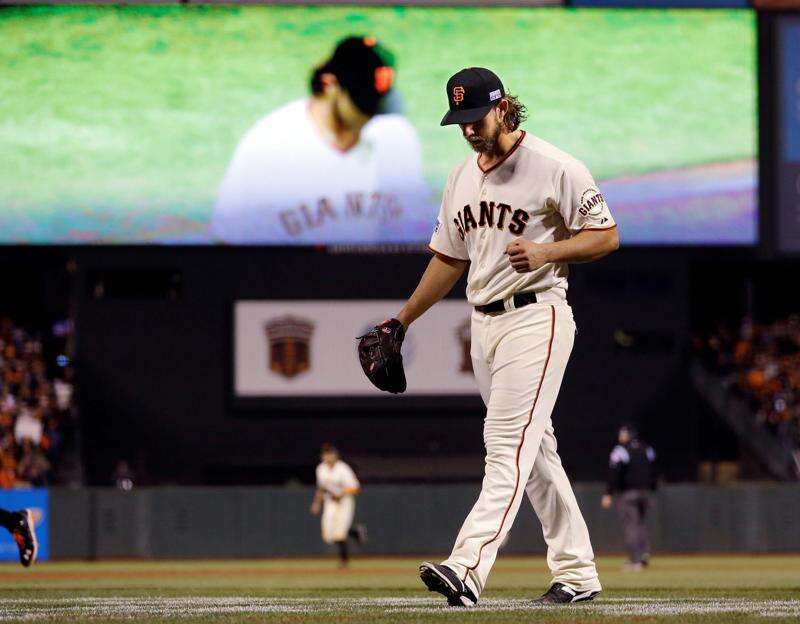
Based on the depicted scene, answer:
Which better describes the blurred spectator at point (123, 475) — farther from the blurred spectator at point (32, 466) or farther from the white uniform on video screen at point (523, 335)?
the white uniform on video screen at point (523, 335)

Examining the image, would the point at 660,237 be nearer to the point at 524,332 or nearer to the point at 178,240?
the point at 178,240

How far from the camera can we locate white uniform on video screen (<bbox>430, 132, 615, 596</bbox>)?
6.04m

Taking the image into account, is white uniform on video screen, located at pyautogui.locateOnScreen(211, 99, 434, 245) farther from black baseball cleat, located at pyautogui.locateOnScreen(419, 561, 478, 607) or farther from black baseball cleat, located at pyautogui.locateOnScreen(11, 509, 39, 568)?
black baseball cleat, located at pyautogui.locateOnScreen(419, 561, 478, 607)

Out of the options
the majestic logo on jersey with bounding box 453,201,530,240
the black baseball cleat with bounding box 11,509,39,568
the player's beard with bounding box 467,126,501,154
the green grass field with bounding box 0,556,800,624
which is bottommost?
the green grass field with bounding box 0,556,800,624

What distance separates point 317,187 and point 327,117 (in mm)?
1048

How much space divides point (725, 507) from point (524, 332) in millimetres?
18049

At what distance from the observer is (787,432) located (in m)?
25.0

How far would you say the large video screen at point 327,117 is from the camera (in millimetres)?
23562

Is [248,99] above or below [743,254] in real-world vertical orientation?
above

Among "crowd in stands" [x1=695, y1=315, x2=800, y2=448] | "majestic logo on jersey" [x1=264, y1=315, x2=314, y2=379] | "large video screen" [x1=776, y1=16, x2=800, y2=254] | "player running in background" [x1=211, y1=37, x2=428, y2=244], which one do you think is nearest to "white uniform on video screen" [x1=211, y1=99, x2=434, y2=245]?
"player running in background" [x1=211, y1=37, x2=428, y2=244]

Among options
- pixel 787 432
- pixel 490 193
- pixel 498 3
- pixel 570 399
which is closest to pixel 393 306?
pixel 570 399

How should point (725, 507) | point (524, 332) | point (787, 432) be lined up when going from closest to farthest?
1. point (524, 332)
2. point (725, 507)
3. point (787, 432)

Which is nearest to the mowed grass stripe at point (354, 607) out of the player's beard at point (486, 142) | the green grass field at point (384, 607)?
the green grass field at point (384, 607)

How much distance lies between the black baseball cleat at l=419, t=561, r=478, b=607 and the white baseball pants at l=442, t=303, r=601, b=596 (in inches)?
1.5
